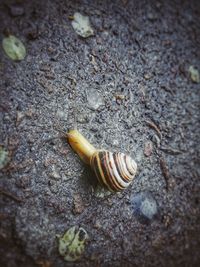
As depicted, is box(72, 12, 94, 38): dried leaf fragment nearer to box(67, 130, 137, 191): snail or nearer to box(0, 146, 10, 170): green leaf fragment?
box(67, 130, 137, 191): snail

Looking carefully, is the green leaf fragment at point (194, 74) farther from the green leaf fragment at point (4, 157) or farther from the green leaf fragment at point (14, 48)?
the green leaf fragment at point (4, 157)

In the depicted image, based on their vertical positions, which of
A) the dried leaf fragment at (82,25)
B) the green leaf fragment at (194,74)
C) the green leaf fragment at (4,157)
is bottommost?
the green leaf fragment at (4,157)

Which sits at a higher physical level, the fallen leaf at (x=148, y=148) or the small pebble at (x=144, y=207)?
the fallen leaf at (x=148, y=148)

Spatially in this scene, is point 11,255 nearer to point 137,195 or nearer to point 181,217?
point 137,195

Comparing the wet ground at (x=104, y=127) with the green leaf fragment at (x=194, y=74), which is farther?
the green leaf fragment at (x=194, y=74)

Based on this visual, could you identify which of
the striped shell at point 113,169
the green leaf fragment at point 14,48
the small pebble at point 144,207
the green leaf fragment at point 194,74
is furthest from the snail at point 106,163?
the green leaf fragment at point 194,74

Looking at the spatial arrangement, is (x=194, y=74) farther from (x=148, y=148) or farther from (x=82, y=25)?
(x=82, y=25)

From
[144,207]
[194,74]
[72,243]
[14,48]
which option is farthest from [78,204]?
[194,74]
